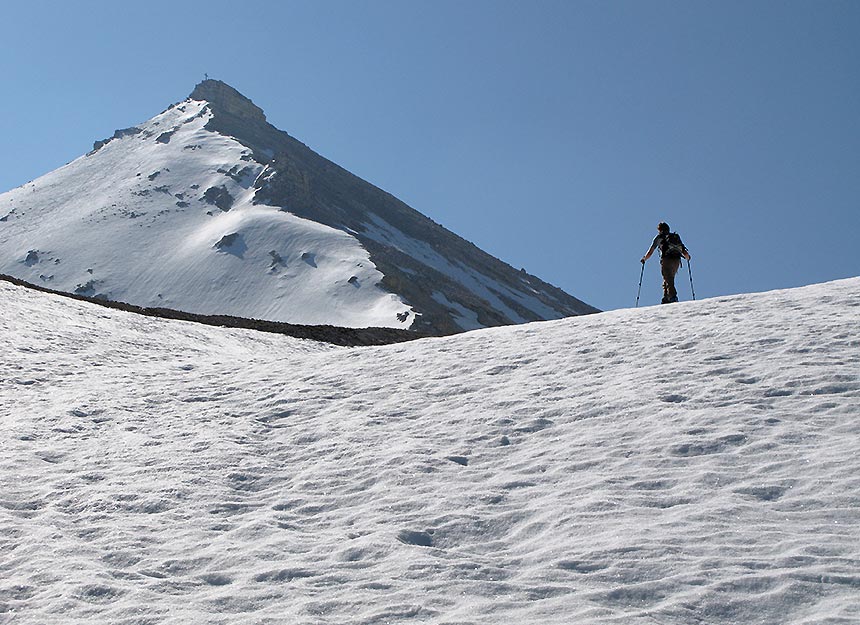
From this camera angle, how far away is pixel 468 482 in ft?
28.8

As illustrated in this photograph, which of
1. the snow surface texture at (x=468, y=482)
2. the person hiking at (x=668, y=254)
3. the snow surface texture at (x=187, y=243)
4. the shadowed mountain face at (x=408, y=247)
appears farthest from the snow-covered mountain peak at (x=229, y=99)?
the snow surface texture at (x=468, y=482)

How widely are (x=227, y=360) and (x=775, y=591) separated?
42.3 feet

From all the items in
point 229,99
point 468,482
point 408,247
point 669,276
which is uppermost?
point 229,99

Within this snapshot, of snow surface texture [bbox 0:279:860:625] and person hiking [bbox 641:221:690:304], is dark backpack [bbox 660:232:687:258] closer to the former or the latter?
person hiking [bbox 641:221:690:304]

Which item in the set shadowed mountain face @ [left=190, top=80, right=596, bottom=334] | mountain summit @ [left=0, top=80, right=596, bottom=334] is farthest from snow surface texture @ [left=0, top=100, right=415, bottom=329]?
shadowed mountain face @ [left=190, top=80, right=596, bottom=334]

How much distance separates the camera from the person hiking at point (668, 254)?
18.5 m

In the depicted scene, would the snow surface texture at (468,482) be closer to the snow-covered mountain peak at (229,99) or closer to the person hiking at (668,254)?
the person hiking at (668,254)

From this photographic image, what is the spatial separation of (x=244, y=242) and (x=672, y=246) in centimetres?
6597

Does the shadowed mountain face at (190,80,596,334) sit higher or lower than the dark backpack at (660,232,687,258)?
higher

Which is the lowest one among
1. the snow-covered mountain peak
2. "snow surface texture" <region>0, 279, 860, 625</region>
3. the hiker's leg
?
"snow surface texture" <region>0, 279, 860, 625</region>

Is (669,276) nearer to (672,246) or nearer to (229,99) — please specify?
(672,246)

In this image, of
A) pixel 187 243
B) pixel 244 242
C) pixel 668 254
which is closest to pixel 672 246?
pixel 668 254

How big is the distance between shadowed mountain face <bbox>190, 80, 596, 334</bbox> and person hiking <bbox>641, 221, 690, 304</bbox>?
36.7 meters

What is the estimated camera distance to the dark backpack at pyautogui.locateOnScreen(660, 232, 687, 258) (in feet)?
60.7
